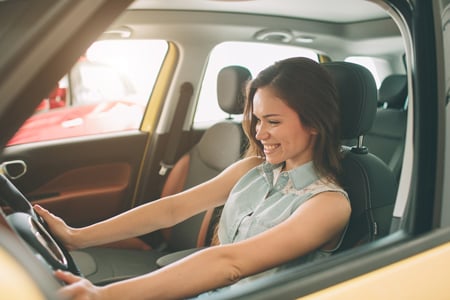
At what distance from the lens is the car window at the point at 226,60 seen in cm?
311

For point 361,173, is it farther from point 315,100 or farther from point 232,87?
point 232,87

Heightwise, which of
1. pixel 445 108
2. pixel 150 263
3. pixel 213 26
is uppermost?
pixel 213 26

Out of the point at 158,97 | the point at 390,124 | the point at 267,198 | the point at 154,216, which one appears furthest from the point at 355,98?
the point at 158,97

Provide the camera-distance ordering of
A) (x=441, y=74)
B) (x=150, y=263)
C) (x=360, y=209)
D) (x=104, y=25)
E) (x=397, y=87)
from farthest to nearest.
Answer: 1. (x=397, y=87)
2. (x=150, y=263)
3. (x=360, y=209)
4. (x=441, y=74)
5. (x=104, y=25)

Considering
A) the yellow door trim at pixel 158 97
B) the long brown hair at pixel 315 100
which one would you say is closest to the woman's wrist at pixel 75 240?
the long brown hair at pixel 315 100

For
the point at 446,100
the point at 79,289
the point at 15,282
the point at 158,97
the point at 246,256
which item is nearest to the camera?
the point at 15,282

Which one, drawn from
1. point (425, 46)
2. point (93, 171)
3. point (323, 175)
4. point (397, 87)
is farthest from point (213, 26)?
point (425, 46)

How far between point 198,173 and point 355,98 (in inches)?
60.0

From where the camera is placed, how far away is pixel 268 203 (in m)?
1.62

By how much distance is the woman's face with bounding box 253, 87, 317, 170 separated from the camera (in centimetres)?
158

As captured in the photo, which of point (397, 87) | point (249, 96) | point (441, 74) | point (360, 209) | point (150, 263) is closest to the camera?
point (441, 74)

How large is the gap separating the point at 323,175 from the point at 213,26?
165cm

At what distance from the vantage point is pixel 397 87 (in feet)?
11.2

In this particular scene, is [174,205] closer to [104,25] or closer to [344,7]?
[104,25]
